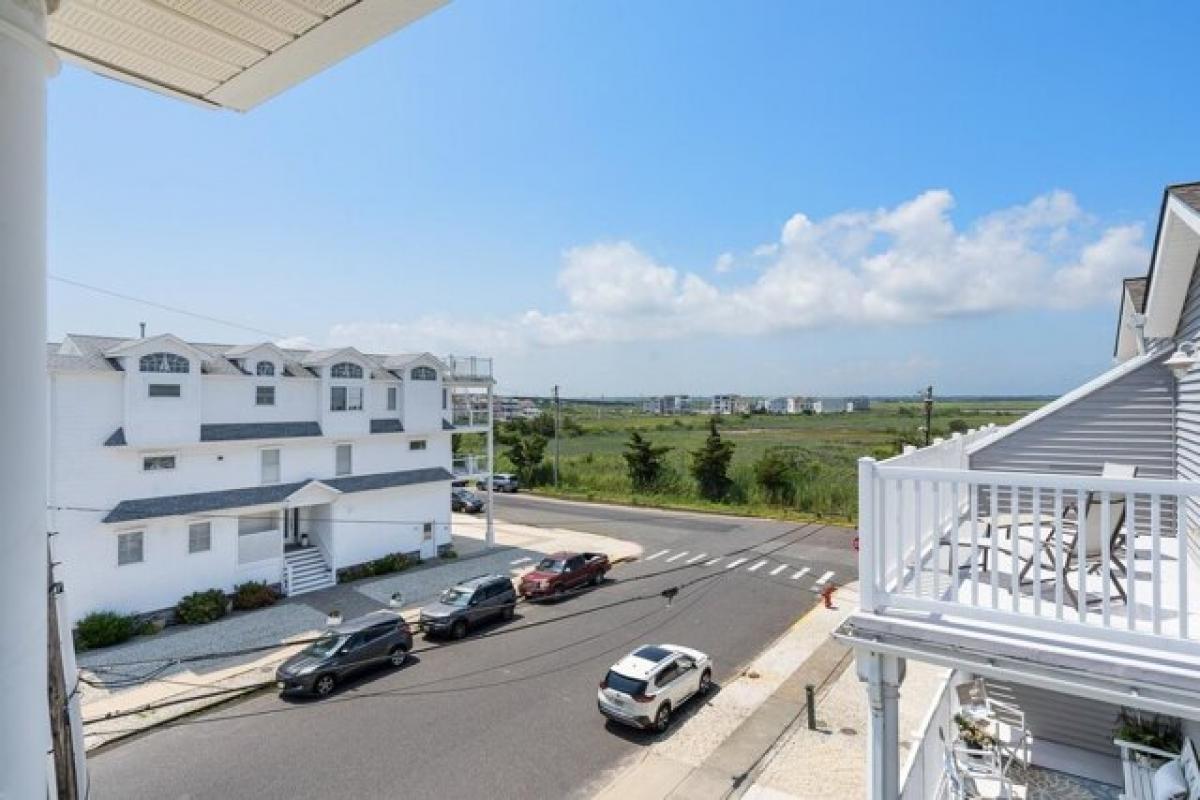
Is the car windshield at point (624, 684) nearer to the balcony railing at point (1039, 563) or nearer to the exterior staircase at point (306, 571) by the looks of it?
the balcony railing at point (1039, 563)

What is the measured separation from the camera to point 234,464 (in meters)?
17.4

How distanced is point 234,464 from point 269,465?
1.00 m

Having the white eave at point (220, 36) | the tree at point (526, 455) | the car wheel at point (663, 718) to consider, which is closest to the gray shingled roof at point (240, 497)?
the car wheel at point (663, 718)

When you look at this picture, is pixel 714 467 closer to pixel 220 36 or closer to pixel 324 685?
pixel 324 685

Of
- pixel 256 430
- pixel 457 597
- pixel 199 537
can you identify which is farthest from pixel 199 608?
pixel 457 597

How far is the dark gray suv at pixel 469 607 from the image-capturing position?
571 inches

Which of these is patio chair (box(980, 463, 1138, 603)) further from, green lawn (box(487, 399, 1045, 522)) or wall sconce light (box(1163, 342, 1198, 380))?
green lawn (box(487, 399, 1045, 522))

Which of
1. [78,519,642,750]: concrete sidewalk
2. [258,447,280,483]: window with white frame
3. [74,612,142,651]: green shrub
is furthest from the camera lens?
[258,447,280,483]: window with white frame

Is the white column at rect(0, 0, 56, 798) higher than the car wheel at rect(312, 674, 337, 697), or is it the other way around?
the white column at rect(0, 0, 56, 798)

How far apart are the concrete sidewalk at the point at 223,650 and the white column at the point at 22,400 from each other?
7308 mm

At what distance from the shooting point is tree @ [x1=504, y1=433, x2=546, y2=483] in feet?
129

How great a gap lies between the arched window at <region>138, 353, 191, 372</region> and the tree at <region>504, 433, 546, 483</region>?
24.4 meters

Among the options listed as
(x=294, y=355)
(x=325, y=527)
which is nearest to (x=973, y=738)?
(x=325, y=527)

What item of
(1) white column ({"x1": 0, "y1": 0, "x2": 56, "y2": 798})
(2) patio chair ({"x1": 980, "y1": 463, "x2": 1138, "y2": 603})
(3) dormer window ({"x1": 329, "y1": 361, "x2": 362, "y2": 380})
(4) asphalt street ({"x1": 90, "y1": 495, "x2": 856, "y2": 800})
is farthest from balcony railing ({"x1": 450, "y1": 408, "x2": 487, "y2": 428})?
(1) white column ({"x1": 0, "y1": 0, "x2": 56, "y2": 798})
